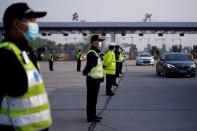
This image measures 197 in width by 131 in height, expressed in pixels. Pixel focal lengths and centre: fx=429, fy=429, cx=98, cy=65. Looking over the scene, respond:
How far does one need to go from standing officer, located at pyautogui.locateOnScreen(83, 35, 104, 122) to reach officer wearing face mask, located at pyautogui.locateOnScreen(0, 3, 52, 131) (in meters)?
5.57

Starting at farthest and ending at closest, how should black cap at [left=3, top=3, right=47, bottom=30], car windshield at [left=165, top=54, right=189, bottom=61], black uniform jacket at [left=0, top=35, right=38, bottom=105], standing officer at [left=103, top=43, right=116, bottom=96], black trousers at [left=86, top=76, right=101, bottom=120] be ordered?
car windshield at [left=165, top=54, right=189, bottom=61]
standing officer at [left=103, top=43, right=116, bottom=96]
black trousers at [left=86, top=76, right=101, bottom=120]
black cap at [left=3, top=3, right=47, bottom=30]
black uniform jacket at [left=0, top=35, right=38, bottom=105]

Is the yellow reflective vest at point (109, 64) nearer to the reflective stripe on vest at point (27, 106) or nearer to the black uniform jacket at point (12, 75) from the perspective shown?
the reflective stripe on vest at point (27, 106)

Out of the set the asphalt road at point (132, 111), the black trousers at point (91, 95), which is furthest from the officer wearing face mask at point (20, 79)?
the black trousers at point (91, 95)

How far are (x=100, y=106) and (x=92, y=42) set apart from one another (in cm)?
282

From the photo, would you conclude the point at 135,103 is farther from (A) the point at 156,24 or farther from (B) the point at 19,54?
(A) the point at 156,24

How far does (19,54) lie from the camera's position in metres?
3.73

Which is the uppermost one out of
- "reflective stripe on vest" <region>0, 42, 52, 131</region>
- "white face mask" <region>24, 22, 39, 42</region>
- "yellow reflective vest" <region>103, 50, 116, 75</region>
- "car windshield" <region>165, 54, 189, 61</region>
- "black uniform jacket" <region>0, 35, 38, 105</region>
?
"white face mask" <region>24, 22, 39, 42</region>

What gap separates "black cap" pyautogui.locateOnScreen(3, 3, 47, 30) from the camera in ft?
12.6

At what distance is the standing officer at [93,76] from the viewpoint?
947 cm

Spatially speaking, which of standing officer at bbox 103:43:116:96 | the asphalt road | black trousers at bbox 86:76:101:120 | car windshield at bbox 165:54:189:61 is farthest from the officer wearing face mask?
car windshield at bbox 165:54:189:61

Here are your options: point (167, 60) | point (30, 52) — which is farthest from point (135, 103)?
point (167, 60)

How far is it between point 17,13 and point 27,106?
845 mm

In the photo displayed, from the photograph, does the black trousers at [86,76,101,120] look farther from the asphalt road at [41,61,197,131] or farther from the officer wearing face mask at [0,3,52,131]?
the officer wearing face mask at [0,3,52,131]

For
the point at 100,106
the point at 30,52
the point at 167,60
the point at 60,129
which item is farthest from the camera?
the point at 167,60
